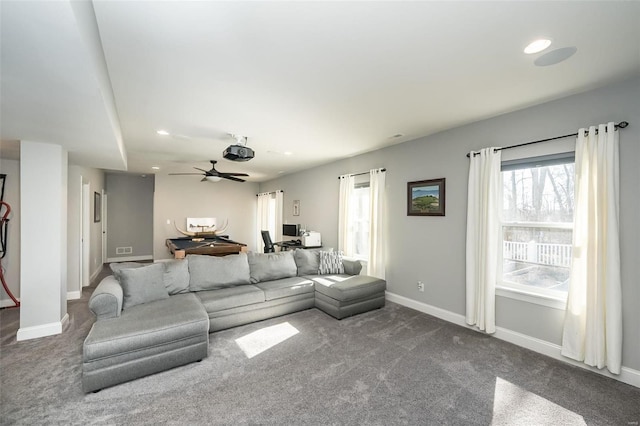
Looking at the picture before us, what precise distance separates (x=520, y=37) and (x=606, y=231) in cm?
188

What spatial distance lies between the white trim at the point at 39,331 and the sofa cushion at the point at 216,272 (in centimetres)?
154

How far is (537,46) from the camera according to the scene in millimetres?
1914

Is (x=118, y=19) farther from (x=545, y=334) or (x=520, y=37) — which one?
(x=545, y=334)

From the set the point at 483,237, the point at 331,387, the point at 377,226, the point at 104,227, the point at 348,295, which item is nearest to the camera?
the point at 331,387

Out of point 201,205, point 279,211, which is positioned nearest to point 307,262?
point 279,211

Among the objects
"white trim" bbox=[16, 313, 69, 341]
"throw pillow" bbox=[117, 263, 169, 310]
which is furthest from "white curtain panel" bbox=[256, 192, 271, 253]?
"white trim" bbox=[16, 313, 69, 341]

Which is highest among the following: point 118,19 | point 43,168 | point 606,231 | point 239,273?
point 118,19

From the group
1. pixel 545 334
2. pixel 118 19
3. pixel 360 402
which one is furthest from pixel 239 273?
pixel 545 334

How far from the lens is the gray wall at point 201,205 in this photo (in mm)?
8016

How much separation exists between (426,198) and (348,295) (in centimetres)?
182

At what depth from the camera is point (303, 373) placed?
8.12 ft

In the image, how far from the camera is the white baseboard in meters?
2.36

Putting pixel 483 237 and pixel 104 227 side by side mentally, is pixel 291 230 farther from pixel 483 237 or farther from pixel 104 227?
pixel 104 227

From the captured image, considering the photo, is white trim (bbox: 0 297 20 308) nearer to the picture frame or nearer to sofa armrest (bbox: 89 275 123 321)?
the picture frame
